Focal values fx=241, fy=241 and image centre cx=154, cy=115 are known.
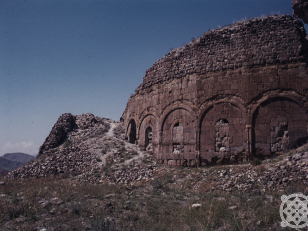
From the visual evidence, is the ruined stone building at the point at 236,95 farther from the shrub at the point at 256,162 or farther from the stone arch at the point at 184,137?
the shrub at the point at 256,162

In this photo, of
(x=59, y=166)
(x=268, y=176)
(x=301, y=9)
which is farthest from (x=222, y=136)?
(x=59, y=166)

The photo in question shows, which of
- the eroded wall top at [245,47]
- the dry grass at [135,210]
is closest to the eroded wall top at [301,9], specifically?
the eroded wall top at [245,47]

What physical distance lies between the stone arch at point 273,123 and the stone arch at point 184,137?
263cm

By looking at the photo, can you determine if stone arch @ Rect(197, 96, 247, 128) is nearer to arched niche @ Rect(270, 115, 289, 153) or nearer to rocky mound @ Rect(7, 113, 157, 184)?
arched niche @ Rect(270, 115, 289, 153)

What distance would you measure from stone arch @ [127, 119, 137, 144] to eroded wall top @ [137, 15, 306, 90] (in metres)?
3.95

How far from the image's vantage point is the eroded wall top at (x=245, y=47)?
30.9 feet

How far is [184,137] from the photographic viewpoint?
36.2 ft

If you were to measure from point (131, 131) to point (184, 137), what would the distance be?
15.3 feet

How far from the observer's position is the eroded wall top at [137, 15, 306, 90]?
9.41m

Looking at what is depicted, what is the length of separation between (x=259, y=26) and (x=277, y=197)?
7.14m

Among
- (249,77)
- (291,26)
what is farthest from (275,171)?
(291,26)

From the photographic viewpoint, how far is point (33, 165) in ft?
41.7

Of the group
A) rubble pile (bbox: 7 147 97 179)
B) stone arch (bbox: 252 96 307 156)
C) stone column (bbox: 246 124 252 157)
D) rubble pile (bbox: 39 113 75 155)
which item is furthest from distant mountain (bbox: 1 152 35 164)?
stone arch (bbox: 252 96 307 156)

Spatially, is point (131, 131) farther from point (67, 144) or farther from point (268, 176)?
point (268, 176)
